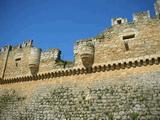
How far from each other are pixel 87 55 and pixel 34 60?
4118 mm

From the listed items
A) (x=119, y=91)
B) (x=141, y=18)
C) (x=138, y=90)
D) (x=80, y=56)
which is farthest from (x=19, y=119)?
(x=141, y=18)

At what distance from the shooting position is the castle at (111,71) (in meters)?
10.3

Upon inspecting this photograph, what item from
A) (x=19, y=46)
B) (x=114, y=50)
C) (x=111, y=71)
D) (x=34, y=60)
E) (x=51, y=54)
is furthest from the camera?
(x=19, y=46)

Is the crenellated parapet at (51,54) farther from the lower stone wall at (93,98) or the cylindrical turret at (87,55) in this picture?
the cylindrical turret at (87,55)

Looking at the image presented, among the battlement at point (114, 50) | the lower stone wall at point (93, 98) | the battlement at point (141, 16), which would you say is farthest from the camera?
the battlement at point (141, 16)

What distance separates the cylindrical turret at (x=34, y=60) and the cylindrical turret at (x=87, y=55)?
11.8ft

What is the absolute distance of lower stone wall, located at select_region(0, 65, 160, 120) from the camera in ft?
32.9

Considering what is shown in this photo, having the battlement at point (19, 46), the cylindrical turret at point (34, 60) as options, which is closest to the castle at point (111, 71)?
the cylindrical turret at point (34, 60)

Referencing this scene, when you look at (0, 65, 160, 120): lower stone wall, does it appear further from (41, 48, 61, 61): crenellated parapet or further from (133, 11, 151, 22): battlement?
(133, 11, 151, 22): battlement

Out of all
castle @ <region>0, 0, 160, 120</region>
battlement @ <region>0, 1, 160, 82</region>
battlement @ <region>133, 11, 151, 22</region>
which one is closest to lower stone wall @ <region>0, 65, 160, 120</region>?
castle @ <region>0, 0, 160, 120</region>

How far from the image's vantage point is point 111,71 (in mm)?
11516

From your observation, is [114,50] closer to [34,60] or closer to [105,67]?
[105,67]

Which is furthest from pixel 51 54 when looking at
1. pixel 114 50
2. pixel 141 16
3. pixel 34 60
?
pixel 141 16

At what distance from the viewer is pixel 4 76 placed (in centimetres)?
1633
